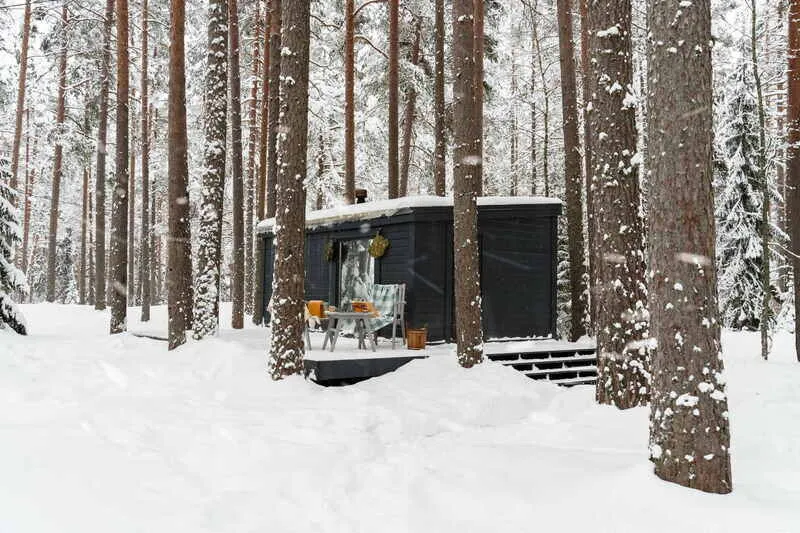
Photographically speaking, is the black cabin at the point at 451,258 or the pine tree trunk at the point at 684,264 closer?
the pine tree trunk at the point at 684,264

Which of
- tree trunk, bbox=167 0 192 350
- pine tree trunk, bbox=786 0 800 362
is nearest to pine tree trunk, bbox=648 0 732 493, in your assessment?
pine tree trunk, bbox=786 0 800 362

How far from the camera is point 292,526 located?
362cm

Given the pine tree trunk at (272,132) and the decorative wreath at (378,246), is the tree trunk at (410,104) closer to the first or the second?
the pine tree trunk at (272,132)

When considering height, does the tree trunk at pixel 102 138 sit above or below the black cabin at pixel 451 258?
above

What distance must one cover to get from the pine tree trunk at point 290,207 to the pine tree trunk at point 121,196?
6877mm

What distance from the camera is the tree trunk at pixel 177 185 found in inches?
386

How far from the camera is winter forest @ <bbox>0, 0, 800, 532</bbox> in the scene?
12.1 feet

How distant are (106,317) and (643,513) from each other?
Answer: 17.3 m

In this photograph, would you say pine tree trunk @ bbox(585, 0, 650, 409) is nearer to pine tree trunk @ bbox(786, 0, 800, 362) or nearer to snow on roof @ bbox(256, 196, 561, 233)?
snow on roof @ bbox(256, 196, 561, 233)

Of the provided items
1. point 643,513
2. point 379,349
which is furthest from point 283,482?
point 379,349

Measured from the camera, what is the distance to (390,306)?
10.1 m

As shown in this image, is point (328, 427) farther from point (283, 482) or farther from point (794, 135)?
point (794, 135)

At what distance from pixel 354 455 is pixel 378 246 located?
6.39m

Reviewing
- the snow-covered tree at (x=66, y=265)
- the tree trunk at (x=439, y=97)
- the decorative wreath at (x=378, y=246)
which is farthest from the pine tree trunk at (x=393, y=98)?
the snow-covered tree at (x=66, y=265)
